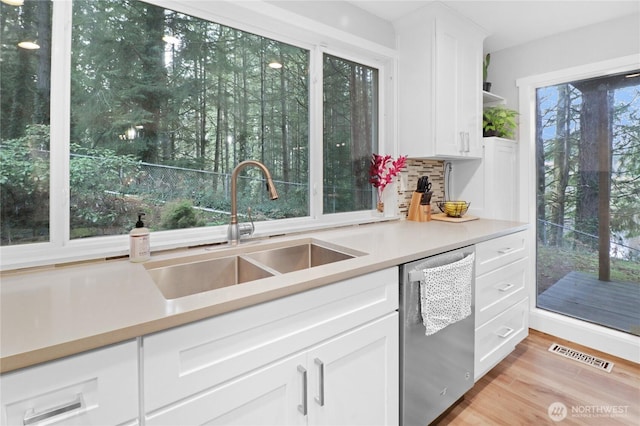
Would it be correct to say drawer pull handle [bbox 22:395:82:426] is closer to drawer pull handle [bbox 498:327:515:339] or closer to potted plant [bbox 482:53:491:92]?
drawer pull handle [bbox 498:327:515:339]

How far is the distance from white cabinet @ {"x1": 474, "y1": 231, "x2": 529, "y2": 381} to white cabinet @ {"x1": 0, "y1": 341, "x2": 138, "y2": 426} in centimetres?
174

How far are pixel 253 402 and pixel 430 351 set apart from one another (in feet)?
3.05

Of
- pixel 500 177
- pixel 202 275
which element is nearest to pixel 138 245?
pixel 202 275

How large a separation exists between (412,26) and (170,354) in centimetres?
253

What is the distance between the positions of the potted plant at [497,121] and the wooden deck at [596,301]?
4.43 feet

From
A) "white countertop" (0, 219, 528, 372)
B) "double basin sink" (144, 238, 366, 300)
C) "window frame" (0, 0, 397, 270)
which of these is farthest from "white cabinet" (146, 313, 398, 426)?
"window frame" (0, 0, 397, 270)

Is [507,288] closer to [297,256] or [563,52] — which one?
[297,256]

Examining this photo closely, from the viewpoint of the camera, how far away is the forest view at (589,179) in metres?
2.41

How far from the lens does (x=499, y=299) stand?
205 centimetres

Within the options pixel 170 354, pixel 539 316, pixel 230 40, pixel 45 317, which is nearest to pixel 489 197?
pixel 539 316

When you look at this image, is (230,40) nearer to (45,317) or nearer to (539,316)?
(45,317)

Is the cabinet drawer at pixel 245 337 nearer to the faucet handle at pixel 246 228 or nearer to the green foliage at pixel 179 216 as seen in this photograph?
the faucet handle at pixel 246 228

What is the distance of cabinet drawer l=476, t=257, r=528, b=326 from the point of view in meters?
1.88

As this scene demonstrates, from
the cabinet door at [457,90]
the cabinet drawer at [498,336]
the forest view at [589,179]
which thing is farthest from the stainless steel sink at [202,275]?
the forest view at [589,179]
